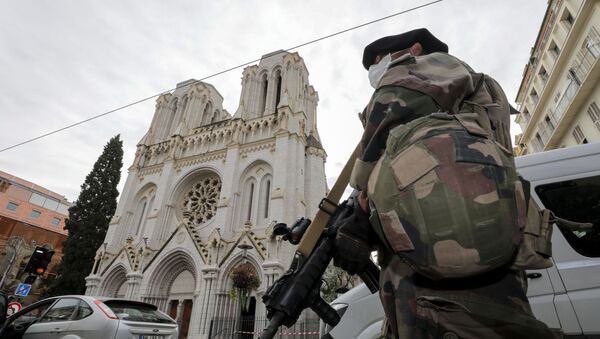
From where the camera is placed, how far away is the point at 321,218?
1735mm

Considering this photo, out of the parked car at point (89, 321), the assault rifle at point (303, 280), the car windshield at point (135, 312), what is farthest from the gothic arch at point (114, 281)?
the assault rifle at point (303, 280)

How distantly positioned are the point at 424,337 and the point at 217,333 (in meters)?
15.8

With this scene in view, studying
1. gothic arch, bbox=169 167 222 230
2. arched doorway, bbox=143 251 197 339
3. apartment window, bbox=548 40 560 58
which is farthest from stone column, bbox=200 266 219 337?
apartment window, bbox=548 40 560 58

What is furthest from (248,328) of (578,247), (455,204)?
(455,204)

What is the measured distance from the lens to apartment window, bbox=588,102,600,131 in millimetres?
10984

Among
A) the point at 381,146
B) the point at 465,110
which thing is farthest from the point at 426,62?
the point at 381,146

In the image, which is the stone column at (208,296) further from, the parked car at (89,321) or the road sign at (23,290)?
the parked car at (89,321)

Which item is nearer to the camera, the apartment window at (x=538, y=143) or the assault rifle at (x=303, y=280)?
the assault rifle at (x=303, y=280)

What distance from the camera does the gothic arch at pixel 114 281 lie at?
60.1 ft

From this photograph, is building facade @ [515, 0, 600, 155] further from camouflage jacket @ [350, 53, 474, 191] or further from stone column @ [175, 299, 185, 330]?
stone column @ [175, 299, 185, 330]

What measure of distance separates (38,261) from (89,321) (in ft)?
28.9

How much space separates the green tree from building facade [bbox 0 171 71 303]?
24.3 feet

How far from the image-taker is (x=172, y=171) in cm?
2234

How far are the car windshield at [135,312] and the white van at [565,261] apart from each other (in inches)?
142
